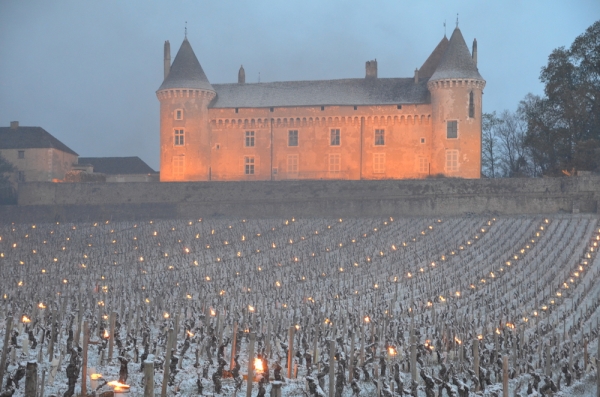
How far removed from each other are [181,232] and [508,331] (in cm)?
1932

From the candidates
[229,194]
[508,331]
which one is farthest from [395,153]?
[508,331]

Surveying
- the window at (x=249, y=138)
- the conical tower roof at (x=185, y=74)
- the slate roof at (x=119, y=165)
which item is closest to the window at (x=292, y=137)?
the window at (x=249, y=138)

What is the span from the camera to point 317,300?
21.1m

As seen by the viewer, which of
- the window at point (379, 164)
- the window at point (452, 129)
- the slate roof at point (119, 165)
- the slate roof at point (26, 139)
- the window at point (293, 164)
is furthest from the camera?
the slate roof at point (119, 165)

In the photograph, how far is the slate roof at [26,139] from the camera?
49.5 m

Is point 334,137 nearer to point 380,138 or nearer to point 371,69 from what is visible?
point 380,138

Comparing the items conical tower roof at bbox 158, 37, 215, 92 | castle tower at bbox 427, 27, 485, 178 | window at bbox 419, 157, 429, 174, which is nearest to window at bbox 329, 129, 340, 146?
window at bbox 419, 157, 429, 174

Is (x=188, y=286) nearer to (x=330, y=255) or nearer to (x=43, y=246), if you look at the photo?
(x=330, y=255)

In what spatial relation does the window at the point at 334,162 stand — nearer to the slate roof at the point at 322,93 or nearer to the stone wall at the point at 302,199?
the slate roof at the point at 322,93

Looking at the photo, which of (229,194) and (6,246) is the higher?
(229,194)

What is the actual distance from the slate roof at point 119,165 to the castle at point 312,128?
15944 millimetres

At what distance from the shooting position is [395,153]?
45469 mm

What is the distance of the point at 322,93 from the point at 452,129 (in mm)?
9340

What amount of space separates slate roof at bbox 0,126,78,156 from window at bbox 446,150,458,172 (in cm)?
2678
